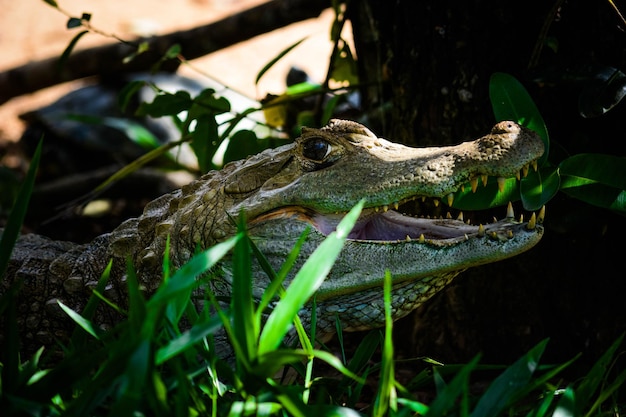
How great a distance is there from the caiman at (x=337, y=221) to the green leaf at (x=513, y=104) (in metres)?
0.29

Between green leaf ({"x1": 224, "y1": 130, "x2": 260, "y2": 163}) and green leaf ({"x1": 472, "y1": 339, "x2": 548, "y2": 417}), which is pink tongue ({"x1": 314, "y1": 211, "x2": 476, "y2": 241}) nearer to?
green leaf ({"x1": 472, "y1": 339, "x2": 548, "y2": 417})

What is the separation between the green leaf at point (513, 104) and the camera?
2.75 metres

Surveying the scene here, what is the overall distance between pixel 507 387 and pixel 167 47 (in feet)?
14.6

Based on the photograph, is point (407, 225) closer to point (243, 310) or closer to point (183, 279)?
point (243, 310)

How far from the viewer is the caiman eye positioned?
8.95 feet

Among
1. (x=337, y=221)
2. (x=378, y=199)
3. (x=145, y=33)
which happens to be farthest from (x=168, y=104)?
(x=145, y=33)

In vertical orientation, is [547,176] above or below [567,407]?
above

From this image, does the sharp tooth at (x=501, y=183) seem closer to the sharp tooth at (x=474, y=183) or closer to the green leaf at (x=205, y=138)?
the sharp tooth at (x=474, y=183)

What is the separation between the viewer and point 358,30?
14.0 feet

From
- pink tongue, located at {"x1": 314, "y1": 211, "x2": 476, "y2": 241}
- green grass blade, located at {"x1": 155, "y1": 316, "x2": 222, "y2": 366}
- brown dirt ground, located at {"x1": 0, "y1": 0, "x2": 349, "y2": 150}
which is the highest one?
green grass blade, located at {"x1": 155, "y1": 316, "x2": 222, "y2": 366}

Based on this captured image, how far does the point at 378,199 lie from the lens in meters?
2.54

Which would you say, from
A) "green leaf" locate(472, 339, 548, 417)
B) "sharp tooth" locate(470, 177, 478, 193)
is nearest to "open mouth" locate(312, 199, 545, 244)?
"sharp tooth" locate(470, 177, 478, 193)

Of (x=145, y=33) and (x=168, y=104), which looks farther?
(x=145, y=33)

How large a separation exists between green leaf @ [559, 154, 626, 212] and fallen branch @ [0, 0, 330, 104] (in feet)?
9.11
